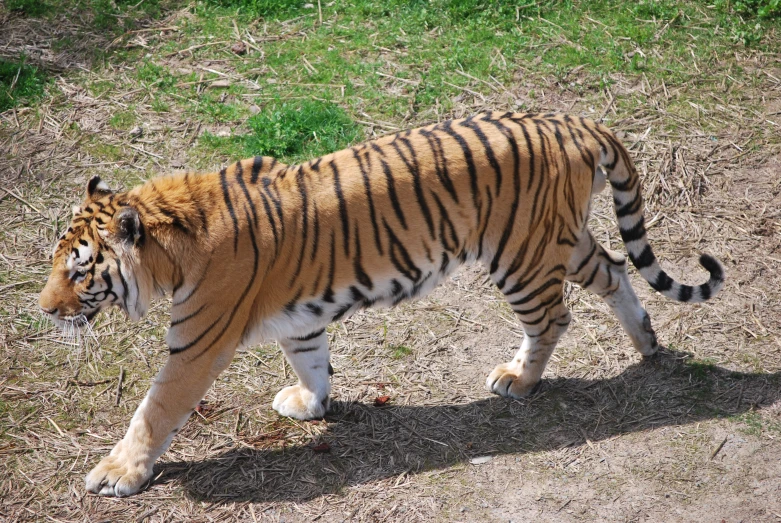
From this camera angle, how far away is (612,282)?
181 inches

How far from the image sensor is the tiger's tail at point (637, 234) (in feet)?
14.1

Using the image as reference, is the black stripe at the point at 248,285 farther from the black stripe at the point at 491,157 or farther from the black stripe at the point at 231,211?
the black stripe at the point at 491,157

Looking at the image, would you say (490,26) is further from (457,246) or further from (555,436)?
(555,436)

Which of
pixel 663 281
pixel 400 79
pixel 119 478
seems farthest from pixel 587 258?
pixel 400 79

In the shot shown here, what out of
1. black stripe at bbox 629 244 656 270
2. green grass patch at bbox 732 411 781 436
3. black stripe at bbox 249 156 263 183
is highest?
black stripe at bbox 249 156 263 183

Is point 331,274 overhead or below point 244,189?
below

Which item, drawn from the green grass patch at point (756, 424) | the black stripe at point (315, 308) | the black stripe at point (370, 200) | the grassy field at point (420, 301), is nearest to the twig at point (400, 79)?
the grassy field at point (420, 301)

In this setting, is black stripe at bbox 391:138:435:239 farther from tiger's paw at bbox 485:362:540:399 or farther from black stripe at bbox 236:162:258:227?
tiger's paw at bbox 485:362:540:399

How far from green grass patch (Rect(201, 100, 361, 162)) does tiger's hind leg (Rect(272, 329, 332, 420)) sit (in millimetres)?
2122

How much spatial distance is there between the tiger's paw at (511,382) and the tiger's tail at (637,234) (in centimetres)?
86

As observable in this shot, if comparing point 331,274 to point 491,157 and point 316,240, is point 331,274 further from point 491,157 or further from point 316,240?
point 491,157

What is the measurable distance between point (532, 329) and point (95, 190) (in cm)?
233

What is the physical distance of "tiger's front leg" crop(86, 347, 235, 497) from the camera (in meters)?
3.89

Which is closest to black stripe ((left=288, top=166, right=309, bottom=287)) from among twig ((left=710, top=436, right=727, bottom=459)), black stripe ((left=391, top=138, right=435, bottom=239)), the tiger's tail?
black stripe ((left=391, top=138, right=435, bottom=239))
